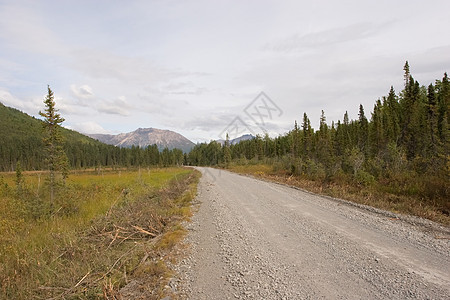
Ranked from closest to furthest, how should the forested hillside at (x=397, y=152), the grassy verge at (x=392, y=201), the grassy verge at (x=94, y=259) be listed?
the grassy verge at (x=94, y=259), the grassy verge at (x=392, y=201), the forested hillside at (x=397, y=152)

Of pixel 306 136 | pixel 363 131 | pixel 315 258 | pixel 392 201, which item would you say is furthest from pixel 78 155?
pixel 315 258

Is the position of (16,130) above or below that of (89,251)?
above

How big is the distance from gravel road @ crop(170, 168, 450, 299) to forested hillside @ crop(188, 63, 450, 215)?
13.6 feet

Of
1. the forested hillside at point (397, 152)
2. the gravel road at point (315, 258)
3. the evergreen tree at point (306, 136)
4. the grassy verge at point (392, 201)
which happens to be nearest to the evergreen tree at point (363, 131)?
the forested hillside at point (397, 152)

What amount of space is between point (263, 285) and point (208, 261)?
133 centimetres

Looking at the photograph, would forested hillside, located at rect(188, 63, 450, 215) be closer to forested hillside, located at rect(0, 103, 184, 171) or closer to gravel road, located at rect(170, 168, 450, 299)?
gravel road, located at rect(170, 168, 450, 299)

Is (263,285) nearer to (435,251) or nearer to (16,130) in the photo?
(435,251)

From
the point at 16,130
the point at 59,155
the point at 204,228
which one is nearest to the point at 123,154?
the point at 16,130

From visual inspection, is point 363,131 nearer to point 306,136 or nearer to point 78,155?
point 306,136

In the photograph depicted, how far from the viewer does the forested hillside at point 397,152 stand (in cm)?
1157

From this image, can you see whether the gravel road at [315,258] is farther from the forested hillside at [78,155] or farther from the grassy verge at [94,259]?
the forested hillside at [78,155]

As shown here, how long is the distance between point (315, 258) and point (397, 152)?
49.6 ft

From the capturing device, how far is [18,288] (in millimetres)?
3855

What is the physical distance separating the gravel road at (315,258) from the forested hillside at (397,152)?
4141 millimetres
